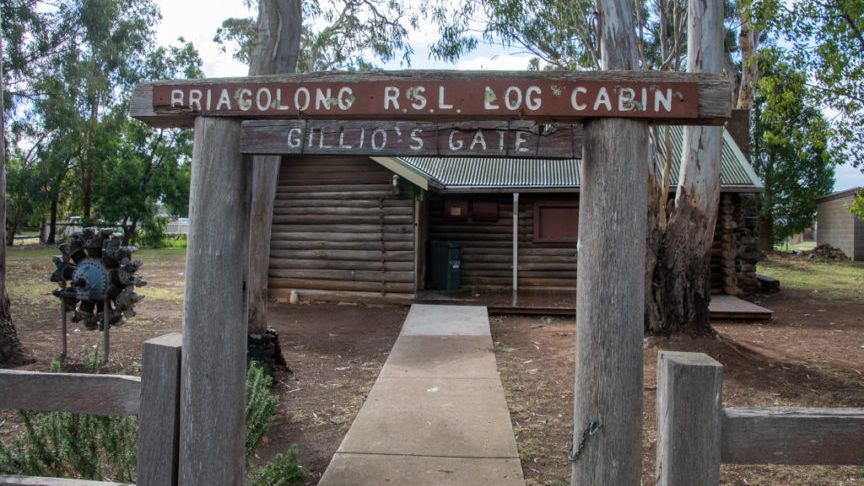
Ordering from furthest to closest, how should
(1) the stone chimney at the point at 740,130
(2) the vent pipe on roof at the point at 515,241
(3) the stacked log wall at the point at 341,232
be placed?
(1) the stone chimney at the point at 740,130
(2) the vent pipe on roof at the point at 515,241
(3) the stacked log wall at the point at 341,232

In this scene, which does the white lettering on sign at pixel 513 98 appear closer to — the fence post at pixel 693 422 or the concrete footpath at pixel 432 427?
the fence post at pixel 693 422

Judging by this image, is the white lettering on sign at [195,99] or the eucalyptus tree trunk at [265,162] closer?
the white lettering on sign at [195,99]

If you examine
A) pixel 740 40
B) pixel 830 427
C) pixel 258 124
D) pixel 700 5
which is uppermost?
pixel 740 40

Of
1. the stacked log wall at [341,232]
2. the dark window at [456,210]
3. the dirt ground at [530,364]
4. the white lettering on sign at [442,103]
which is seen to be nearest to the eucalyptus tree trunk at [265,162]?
the dirt ground at [530,364]

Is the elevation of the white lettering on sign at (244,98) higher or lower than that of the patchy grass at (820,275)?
higher

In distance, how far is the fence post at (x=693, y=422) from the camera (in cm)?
232

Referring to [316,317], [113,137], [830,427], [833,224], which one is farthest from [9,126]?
[833,224]

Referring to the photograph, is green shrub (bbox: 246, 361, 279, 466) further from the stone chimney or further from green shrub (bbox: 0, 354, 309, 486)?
the stone chimney

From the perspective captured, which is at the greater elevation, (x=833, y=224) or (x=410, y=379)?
(x=833, y=224)

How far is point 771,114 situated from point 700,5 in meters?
3.91

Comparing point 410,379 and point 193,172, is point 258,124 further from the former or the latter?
point 410,379

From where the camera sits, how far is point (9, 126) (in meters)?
30.1

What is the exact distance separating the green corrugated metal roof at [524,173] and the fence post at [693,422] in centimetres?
1142

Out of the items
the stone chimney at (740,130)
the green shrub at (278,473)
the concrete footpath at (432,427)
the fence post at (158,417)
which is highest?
the stone chimney at (740,130)
